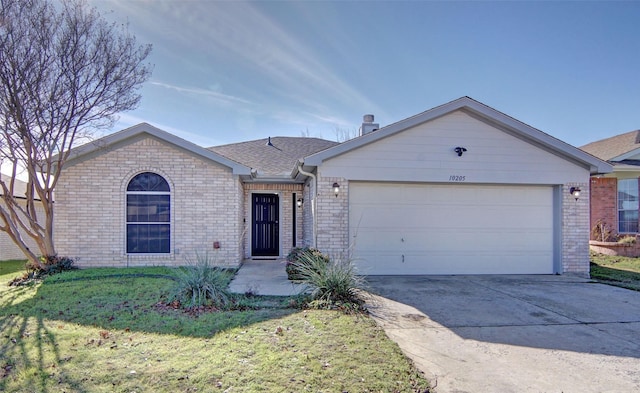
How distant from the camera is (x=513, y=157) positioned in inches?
370

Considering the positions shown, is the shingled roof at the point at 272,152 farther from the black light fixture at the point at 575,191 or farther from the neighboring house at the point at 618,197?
the neighboring house at the point at 618,197

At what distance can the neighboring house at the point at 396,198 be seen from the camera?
29.9ft

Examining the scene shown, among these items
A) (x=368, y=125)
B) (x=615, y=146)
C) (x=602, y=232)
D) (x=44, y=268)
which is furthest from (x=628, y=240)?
(x=44, y=268)

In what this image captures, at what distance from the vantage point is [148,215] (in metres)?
9.62

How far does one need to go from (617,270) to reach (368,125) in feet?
28.1

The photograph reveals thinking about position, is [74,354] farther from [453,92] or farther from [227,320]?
[453,92]

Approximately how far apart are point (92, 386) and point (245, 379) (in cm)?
138

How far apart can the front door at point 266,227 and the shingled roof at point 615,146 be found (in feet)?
41.0

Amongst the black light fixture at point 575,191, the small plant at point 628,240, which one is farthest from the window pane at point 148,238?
the small plant at point 628,240

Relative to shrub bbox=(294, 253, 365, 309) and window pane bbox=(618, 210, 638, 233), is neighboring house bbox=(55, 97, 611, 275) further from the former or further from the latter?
window pane bbox=(618, 210, 638, 233)

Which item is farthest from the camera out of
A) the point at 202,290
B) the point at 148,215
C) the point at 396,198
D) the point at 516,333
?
the point at 148,215

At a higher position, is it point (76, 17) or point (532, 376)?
point (76, 17)

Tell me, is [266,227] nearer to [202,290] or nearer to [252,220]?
[252,220]

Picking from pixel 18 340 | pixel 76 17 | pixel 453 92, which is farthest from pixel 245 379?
pixel 453 92
